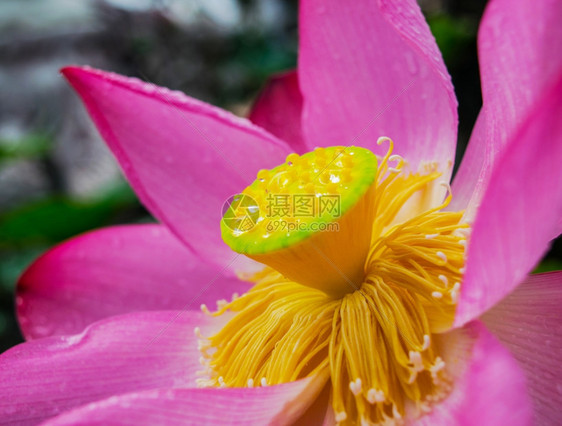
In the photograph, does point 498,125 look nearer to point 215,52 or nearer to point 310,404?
point 310,404

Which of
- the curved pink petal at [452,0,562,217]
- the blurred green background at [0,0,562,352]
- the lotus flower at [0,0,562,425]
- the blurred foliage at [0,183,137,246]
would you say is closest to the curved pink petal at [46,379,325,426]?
the lotus flower at [0,0,562,425]

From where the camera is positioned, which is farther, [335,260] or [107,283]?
[107,283]

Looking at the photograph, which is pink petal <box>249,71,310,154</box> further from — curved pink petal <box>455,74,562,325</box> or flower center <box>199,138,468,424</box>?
curved pink petal <box>455,74,562,325</box>

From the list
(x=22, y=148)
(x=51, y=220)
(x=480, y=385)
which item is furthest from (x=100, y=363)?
(x=22, y=148)

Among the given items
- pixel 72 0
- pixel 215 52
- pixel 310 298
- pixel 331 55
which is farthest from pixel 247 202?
pixel 72 0

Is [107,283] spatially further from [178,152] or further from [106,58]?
[106,58]

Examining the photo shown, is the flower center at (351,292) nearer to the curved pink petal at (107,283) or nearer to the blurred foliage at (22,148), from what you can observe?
the curved pink petal at (107,283)
